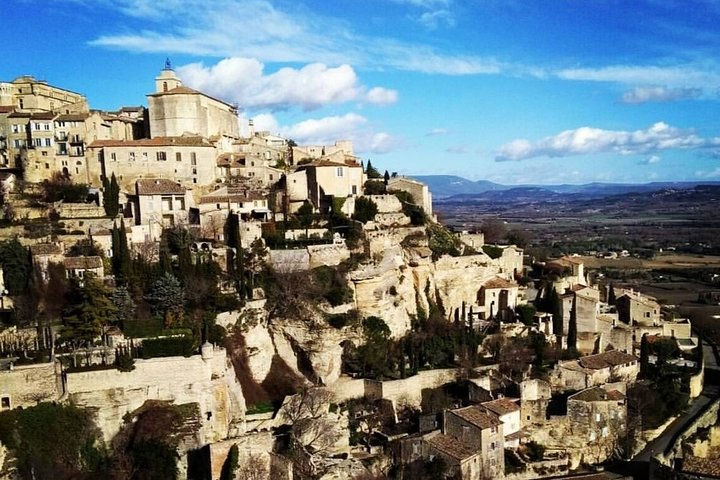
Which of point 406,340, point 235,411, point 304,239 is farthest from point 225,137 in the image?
point 235,411

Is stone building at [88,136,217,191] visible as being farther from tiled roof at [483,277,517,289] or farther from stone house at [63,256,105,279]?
tiled roof at [483,277,517,289]

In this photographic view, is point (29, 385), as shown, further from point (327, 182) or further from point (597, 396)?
point (597, 396)

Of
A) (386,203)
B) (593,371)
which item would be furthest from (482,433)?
(386,203)

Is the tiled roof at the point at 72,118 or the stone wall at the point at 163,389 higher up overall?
the tiled roof at the point at 72,118

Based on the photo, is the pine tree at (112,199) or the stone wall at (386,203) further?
the stone wall at (386,203)

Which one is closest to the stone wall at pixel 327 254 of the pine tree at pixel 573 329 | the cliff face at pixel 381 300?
the cliff face at pixel 381 300

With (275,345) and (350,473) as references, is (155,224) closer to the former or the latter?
(275,345)

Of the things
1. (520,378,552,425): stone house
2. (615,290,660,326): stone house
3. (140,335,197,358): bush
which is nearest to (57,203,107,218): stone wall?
(140,335,197,358): bush

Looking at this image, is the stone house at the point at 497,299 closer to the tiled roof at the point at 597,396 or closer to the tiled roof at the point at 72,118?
the tiled roof at the point at 597,396

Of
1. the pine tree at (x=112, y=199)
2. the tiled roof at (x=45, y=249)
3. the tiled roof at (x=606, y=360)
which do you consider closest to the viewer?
the tiled roof at (x=45, y=249)
